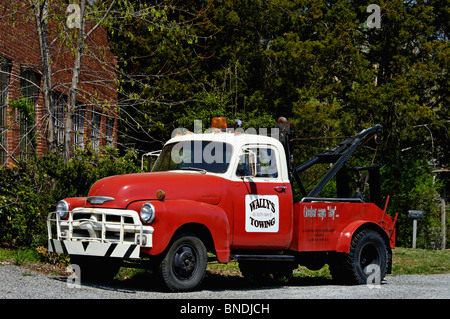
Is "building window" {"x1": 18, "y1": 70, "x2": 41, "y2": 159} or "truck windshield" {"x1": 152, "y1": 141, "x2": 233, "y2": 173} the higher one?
"building window" {"x1": 18, "y1": 70, "x2": 41, "y2": 159}

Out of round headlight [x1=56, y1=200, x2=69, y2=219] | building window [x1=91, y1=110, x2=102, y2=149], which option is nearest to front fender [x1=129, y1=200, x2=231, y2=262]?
round headlight [x1=56, y1=200, x2=69, y2=219]

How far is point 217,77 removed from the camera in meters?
28.2

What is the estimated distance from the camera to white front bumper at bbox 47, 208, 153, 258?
9.38 meters

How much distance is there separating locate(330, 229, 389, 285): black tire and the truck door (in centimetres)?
125

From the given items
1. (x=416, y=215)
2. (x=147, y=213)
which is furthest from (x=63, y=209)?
(x=416, y=215)

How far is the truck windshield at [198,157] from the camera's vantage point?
35.8 feet

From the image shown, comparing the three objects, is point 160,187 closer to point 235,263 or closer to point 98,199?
point 98,199

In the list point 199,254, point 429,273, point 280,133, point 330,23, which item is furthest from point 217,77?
point 199,254

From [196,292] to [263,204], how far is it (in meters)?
1.76

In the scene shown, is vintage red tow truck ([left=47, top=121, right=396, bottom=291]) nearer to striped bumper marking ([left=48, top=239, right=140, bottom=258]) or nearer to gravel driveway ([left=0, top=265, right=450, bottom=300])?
striped bumper marking ([left=48, top=239, right=140, bottom=258])

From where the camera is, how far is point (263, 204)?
11.0 meters

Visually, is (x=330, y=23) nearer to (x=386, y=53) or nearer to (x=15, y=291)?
(x=386, y=53)

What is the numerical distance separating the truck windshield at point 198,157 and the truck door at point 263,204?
253 millimetres

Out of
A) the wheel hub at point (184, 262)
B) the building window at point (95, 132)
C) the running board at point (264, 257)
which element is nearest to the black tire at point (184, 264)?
the wheel hub at point (184, 262)
